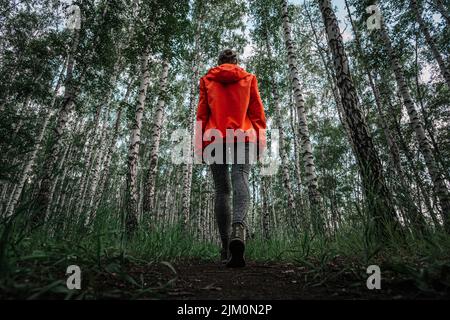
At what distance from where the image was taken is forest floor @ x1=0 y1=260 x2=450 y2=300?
0.99 m

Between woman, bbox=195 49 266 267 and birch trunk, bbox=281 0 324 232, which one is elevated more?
birch trunk, bbox=281 0 324 232

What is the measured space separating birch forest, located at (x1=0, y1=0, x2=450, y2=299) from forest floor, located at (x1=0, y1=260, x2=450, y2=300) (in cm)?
1

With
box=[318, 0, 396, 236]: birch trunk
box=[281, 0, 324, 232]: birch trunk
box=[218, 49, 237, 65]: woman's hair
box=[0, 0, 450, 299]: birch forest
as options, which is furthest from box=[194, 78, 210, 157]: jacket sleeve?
box=[281, 0, 324, 232]: birch trunk

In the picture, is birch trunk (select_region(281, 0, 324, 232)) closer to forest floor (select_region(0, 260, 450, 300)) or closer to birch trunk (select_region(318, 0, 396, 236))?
birch trunk (select_region(318, 0, 396, 236))

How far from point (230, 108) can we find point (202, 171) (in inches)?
770

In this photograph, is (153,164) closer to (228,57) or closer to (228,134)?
(228,57)

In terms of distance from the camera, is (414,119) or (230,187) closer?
(230,187)

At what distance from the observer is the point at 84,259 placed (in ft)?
4.89

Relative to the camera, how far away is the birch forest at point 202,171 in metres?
1.35

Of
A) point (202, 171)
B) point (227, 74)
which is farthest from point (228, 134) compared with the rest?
point (202, 171)

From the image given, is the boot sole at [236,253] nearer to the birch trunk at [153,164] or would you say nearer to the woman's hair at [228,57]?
the woman's hair at [228,57]

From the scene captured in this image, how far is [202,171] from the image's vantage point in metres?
21.8
